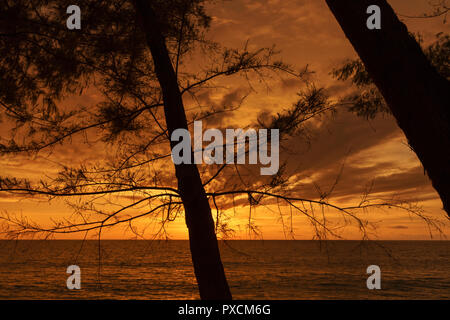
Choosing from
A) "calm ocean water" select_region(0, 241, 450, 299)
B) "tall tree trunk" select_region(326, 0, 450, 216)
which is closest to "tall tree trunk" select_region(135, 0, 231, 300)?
"tall tree trunk" select_region(326, 0, 450, 216)

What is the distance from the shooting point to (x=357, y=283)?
4897 cm

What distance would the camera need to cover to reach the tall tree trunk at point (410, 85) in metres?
2.42

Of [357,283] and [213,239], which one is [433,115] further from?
[357,283]

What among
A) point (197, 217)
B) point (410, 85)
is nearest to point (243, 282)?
point (197, 217)

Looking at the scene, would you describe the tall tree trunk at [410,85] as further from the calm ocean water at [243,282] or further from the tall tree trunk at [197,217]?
the calm ocean water at [243,282]

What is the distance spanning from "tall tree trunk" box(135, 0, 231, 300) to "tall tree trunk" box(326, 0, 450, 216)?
224cm

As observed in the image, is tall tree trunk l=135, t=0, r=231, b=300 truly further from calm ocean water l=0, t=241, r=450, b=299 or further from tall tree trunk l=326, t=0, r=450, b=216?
calm ocean water l=0, t=241, r=450, b=299

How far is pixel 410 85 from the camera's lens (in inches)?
97.6

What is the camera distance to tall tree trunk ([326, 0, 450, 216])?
2423mm

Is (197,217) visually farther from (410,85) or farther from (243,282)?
(243,282)

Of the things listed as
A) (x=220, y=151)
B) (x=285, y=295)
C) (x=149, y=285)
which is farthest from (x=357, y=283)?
(x=220, y=151)

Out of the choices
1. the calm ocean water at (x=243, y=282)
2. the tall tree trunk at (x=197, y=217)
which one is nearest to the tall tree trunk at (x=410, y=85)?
the tall tree trunk at (x=197, y=217)
